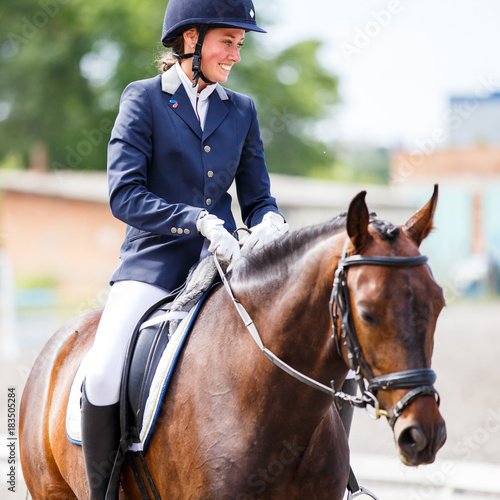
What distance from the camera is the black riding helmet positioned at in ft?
9.55

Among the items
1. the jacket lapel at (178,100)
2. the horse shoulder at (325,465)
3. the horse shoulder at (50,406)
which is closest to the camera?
the horse shoulder at (325,465)

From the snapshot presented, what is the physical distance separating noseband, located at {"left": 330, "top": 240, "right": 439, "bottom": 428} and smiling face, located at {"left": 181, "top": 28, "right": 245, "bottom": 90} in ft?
3.62

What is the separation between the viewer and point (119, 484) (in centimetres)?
288

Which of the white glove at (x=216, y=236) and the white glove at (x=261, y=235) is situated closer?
the white glove at (x=216, y=236)

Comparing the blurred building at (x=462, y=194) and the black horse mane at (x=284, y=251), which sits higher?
the blurred building at (x=462, y=194)

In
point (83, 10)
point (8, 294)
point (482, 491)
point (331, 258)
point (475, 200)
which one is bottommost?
point (482, 491)

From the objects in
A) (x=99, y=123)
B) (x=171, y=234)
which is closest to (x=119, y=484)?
(x=171, y=234)

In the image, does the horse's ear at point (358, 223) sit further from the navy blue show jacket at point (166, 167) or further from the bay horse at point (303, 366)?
the navy blue show jacket at point (166, 167)

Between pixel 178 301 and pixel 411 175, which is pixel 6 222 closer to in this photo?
pixel 411 175

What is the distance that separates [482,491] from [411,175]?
30.0 metres

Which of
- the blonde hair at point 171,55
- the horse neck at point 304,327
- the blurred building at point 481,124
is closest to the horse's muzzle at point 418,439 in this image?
the horse neck at point 304,327

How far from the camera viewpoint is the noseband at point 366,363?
2074 millimetres

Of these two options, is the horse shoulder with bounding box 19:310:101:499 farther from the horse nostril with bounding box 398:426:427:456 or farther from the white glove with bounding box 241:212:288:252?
the horse nostril with bounding box 398:426:427:456

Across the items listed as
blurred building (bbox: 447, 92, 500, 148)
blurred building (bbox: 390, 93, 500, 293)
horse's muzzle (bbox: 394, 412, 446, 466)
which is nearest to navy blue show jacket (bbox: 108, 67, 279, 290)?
horse's muzzle (bbox: 394, 412, 446, 466)
